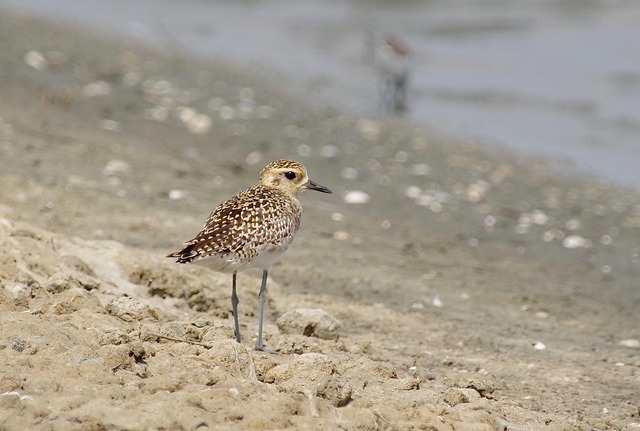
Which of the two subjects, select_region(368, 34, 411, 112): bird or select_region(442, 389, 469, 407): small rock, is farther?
select_region(368, 34, 411, 112): bird

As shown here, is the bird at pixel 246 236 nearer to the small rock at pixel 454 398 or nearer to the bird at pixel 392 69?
the small rock at pixel 454 398

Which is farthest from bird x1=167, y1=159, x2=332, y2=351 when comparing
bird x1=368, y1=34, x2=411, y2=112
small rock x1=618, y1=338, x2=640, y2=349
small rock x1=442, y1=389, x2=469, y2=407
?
bird x1=368, y1=34, x2=411, y2=112

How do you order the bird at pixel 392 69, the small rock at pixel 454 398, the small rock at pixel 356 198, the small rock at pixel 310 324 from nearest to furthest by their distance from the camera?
the small rock at pixel 454 398
the small rock at pixel 310 324
the small rock at pixel 356 198
the bird at pixel 392 69

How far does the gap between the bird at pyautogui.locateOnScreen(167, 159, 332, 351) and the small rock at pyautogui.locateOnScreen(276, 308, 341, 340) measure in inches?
12.1

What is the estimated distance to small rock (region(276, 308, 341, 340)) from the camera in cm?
650

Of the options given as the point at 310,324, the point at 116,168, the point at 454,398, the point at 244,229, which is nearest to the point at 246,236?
the point at 244,229

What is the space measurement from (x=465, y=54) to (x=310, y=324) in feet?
48.1

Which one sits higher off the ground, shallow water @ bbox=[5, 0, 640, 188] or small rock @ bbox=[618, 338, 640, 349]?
shallow water @ bbox=[5, 0, 640, 188]

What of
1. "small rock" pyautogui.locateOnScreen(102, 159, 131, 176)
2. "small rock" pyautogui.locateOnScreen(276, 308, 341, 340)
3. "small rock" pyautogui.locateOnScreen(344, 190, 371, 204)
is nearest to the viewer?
"small rock" pyautogui.locateOnScreen(276, 308, 341, 340)

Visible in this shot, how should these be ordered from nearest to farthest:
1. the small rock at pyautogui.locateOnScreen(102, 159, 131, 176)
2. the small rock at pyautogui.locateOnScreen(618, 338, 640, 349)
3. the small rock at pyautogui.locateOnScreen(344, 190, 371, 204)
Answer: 1. the small rock at pyautogui.locateOnScreen(618, 338, 640, 349)
2. the small rock at pyautogui.locateOnScreen(102, 159, 131, 176)
3. the small rock at pyautogui.locateOnScreen(344, 190, 371, 204)

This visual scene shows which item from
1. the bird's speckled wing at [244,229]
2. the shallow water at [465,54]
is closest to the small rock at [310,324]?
the bird's speckled wing at [244,229]

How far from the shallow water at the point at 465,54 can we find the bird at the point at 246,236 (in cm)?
728

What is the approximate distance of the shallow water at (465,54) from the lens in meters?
15.2

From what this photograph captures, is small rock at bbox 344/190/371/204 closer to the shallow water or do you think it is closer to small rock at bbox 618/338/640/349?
the shallow water
